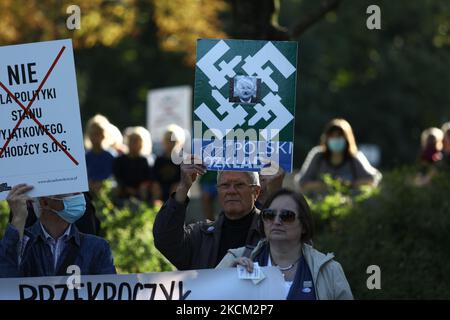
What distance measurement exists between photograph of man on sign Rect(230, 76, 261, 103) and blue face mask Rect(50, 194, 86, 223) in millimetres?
1144

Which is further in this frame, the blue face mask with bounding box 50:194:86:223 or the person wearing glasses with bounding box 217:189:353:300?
the blue face mask with bounding box 50:194:86:223

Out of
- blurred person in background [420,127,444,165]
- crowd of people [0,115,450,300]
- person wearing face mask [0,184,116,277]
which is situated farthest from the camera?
blurred person in background [420,127,444,165]

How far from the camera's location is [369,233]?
35.0 ft

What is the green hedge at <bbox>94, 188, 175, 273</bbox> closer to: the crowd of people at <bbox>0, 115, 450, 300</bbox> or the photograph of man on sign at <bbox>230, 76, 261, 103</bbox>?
the crowd of people at <bbox>0, 115, 450, 300</bbox>

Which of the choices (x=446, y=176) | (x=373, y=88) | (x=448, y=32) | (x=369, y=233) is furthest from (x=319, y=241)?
(x=373, y=88)

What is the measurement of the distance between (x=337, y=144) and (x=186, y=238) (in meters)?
6.31

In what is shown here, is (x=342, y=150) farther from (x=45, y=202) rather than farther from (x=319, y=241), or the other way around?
(x=45, y=202)

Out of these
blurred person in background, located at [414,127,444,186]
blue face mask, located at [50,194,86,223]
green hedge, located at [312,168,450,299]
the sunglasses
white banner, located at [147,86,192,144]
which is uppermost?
white banner, located at [147,86,192,144]

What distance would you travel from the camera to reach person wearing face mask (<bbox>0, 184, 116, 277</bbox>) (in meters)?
6.84

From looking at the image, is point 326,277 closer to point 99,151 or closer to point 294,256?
point 294,256

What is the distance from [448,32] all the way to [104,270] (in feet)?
101

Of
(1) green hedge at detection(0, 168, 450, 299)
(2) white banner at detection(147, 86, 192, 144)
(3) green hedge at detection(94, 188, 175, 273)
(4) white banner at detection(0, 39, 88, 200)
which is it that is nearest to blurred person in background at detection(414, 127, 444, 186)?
(1) green hedge at detection(0, 168, 450, 299)

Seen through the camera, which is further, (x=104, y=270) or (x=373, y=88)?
(x=373, y=88)

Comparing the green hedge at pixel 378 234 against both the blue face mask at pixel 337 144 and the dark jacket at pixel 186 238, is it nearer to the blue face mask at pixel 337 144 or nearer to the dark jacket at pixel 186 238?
the blue face mask at pixel 337 144
